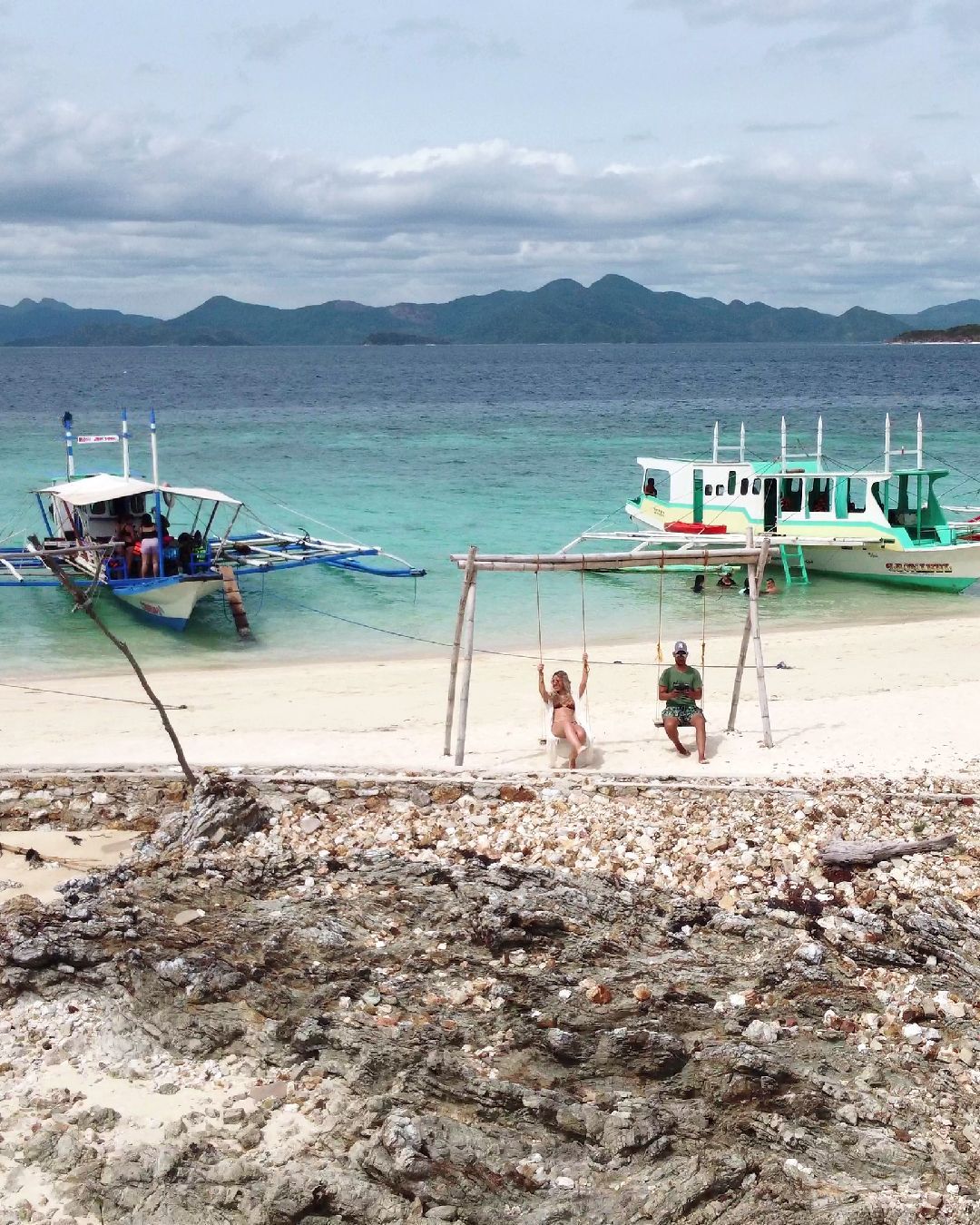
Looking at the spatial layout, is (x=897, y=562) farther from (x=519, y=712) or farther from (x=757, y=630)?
(x=757, y=630)

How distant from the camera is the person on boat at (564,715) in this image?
454 inches

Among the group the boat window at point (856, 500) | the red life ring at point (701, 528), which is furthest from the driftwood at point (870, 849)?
the boat window at point (856, 500)

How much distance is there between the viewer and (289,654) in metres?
20.1

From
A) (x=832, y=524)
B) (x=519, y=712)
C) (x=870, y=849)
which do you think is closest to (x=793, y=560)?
(x=832, y=524)

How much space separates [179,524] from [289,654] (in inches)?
513

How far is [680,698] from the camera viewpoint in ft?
39.1

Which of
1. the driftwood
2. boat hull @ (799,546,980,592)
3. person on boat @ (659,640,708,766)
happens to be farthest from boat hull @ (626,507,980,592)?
the driftwood

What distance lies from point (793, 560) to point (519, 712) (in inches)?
476

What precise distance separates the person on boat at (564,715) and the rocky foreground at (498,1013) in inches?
35.5

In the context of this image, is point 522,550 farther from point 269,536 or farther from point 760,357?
point 760,357

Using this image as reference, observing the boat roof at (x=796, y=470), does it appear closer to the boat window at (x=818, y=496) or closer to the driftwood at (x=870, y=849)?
the boat window at (x=818, y=496)

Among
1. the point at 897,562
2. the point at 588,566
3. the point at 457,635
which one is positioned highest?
the point at 588,566

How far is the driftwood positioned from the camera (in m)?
9.21

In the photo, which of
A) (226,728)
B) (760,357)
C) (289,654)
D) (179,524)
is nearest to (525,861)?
(226,728)
